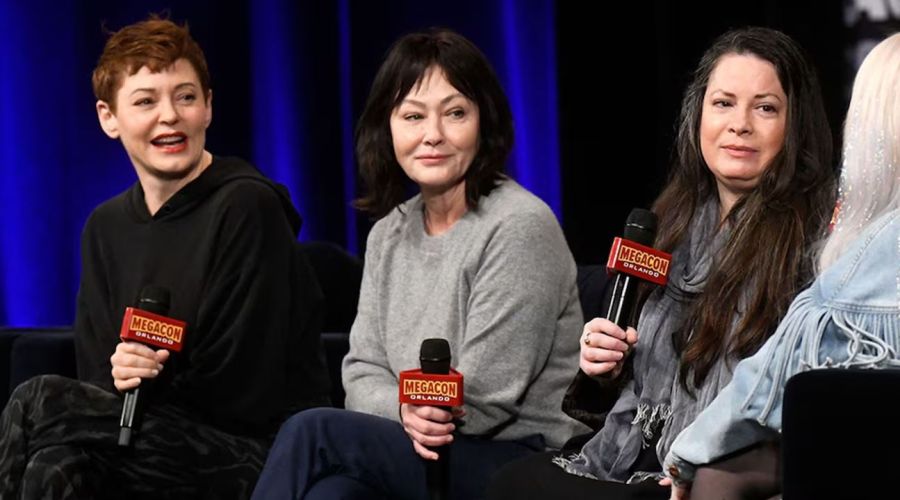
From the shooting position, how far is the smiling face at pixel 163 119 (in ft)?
10.1

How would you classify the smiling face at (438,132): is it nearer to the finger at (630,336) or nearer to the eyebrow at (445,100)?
the eyebrow at (445,100)

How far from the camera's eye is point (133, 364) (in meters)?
2.65

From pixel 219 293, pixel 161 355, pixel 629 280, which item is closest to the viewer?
pixel 629 280

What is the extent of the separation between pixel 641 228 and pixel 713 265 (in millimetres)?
169

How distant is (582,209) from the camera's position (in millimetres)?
3920

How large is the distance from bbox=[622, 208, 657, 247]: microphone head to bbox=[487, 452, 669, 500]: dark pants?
1.29 feet

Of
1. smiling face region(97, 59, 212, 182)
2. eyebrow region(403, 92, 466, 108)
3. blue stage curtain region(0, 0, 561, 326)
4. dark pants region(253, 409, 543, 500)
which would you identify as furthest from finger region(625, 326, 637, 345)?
blue stage curtain region(0, 0, 561, 326)

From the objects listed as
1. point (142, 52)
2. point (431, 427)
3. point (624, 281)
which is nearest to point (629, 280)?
point (624, 281)

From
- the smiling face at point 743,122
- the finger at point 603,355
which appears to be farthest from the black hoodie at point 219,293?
the smiling face at point 743,122

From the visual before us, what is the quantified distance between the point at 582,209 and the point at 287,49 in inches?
44.9

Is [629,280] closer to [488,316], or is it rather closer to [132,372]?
[488,316]

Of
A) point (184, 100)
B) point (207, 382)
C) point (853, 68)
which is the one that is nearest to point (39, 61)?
point (184, 100)

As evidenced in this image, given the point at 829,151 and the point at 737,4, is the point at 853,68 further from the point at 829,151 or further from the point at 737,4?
the point at 829,151

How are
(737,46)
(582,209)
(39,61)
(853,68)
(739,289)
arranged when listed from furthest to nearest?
(39,61) → (582,209) → (853,68) → (737,46) → (739,289)
